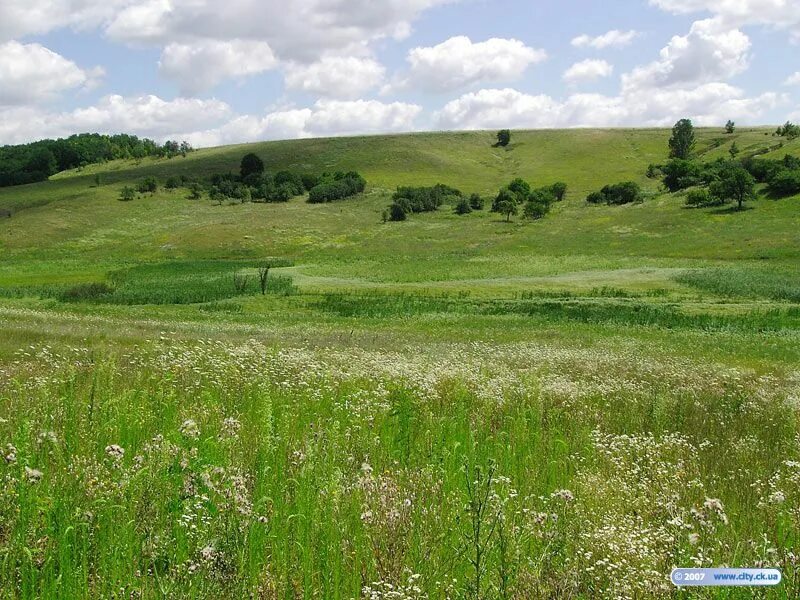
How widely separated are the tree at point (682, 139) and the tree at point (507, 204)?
6786cm

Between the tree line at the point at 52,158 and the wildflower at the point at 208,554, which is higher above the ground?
the tree line at the point at 52,158

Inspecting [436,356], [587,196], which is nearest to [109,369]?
[436,356]

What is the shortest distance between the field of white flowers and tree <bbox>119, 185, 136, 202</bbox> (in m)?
133

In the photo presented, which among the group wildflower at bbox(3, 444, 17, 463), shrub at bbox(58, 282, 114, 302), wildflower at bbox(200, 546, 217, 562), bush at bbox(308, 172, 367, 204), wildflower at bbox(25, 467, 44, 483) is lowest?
shrub at bbox(58, 282, 114, 302)

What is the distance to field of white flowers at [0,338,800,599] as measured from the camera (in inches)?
200

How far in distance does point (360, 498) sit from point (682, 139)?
185059 millimetres

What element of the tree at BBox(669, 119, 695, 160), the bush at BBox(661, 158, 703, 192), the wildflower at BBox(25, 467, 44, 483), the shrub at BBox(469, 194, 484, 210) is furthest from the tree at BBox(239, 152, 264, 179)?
the wildflower at BBox(25, 467, 44, 483)

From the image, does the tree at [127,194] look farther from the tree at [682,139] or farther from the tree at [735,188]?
the tree at [682,139]

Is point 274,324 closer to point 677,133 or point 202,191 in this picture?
point 202,191

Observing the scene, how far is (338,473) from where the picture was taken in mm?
6270

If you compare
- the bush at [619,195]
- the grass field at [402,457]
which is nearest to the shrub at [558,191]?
the bush at [619,195]

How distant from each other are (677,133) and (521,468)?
603 feet

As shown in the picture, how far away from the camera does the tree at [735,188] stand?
10819 centimetres

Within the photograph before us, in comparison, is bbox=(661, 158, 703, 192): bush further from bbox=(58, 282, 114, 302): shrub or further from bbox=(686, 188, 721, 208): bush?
Result: bbox=(58, 282, 114, 302): shrub
